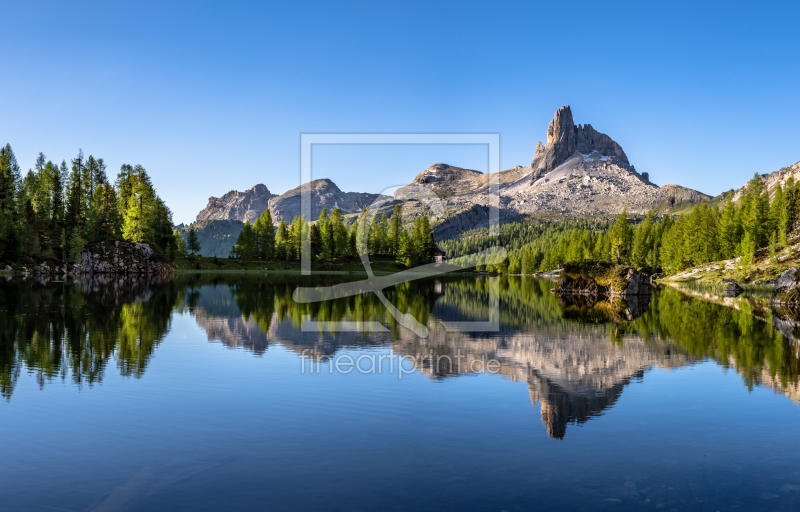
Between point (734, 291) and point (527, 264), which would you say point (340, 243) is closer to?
point (527, 264)

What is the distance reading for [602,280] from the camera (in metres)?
73.7

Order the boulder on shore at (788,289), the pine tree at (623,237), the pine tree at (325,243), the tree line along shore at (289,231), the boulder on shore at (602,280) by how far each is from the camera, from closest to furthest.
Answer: the boulder on shore at (788,289), the boulder on shore at (602,280), the tree line along shore at (289,231), the pine tree at (325,243), the pine tree at (623,237)

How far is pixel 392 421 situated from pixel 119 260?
11138 centimetres

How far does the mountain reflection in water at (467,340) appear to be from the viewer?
65.2 feet

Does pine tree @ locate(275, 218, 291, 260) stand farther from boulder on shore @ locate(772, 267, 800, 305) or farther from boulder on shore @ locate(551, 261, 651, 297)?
boulder on shore @ locate(772, 267, 800, 305)

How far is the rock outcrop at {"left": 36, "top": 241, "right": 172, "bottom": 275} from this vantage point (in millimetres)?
108250

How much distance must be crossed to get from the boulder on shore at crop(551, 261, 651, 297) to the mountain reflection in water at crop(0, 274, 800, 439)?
21.1 meters

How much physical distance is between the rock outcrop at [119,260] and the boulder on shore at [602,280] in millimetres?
81241

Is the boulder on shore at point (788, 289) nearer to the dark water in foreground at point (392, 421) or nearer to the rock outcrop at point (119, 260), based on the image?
the dark water in foreground at point (392, 421)

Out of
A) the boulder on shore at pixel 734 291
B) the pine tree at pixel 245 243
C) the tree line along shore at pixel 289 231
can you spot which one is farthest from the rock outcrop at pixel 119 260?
the boulder on shore at pixel 734 291

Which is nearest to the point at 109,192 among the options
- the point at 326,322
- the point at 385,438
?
the point at 326,322

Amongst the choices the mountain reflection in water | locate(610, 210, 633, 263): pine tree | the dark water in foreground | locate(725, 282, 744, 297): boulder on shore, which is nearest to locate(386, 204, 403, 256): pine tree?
locate(610, 210, 633, 263): pine tree

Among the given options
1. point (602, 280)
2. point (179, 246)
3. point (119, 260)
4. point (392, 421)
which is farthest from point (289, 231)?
point (392, 421)

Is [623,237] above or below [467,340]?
above
